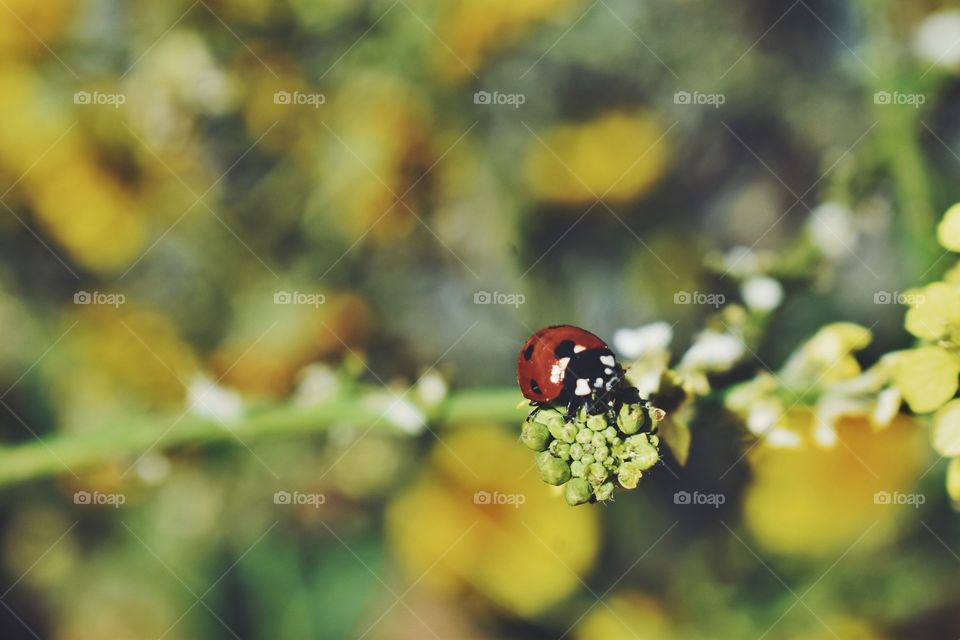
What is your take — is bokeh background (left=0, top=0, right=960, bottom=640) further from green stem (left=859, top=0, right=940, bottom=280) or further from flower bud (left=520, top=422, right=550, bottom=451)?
flower bud (left=520, top=422, right=550, bottom=451)

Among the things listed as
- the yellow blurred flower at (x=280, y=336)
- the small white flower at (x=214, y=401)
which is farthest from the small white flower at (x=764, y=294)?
the small white flower at (x=214, y=401)

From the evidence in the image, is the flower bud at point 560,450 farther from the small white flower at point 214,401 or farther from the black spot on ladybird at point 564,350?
the small white flower at point 214,401

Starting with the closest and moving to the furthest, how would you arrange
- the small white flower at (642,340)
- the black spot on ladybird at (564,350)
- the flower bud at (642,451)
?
the flower bud at (642,451) → the black spot on ladybird at (564,350) → the small white flower at (642,340)

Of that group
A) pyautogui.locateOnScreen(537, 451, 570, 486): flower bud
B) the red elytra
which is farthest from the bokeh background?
pyautogui.locateOnScreen(537, 451, 570, 486): flower bud

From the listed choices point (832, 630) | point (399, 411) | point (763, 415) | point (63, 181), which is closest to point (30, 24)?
point (63, 181)

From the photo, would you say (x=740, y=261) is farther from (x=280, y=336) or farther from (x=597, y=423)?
(x=280, y=336)
